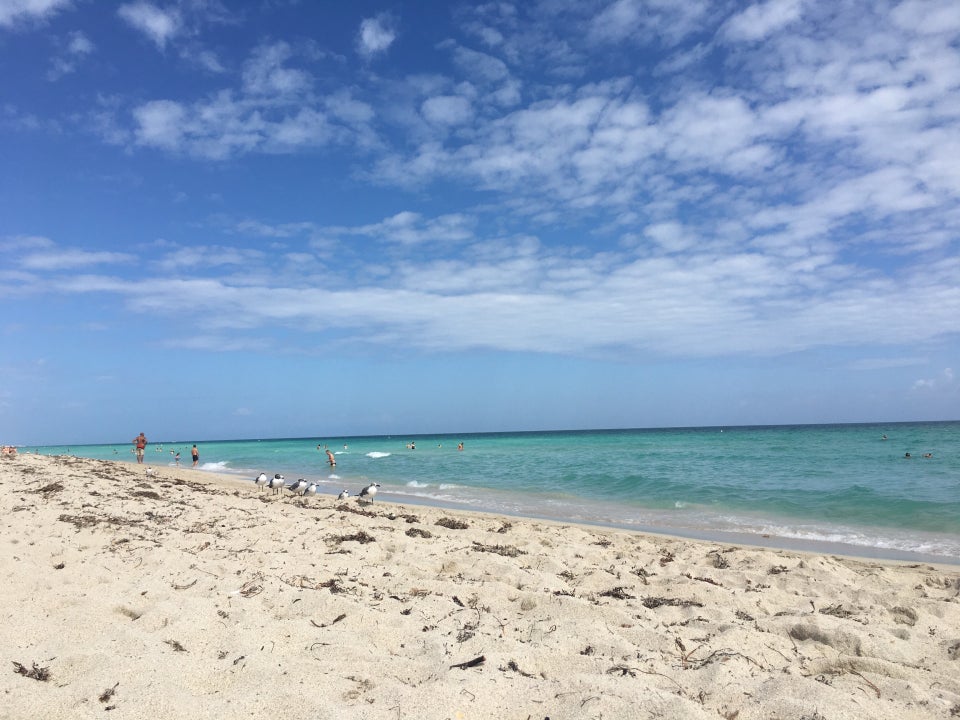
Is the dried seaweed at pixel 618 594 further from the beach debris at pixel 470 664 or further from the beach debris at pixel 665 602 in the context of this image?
the beach debris at pixel 470 664

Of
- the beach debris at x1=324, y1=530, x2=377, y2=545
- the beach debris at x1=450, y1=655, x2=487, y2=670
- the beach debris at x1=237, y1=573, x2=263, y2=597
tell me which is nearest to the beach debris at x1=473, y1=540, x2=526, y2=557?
the beach debris at x1=324, y1=530, x2=377, y2=545

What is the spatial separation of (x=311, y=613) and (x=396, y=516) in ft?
21.8

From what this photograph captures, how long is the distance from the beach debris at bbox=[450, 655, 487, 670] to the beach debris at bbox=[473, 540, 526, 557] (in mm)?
3561

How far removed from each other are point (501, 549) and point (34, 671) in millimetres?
5253

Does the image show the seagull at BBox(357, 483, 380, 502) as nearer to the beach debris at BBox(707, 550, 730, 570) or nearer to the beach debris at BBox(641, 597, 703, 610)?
the beach debris at BBox(707, 550, 730, 570)

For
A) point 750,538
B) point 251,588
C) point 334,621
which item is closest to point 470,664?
point 334,621

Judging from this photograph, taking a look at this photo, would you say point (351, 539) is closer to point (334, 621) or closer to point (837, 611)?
point (334, 621)

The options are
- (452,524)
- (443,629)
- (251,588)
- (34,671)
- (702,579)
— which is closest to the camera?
(34,671)

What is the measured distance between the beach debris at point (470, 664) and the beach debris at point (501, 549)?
140 inches

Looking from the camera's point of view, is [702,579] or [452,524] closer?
[702,579]

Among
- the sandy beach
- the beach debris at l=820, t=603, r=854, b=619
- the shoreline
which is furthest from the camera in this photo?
the shoreline

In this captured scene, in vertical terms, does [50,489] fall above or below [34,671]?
above

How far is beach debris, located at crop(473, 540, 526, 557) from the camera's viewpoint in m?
7.31

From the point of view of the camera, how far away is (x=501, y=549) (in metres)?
7.57
